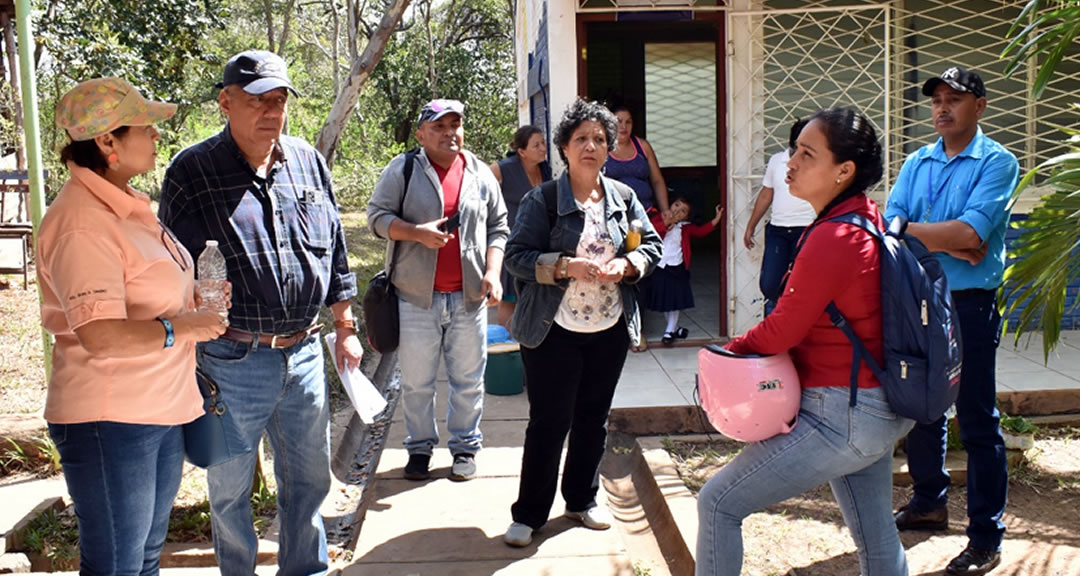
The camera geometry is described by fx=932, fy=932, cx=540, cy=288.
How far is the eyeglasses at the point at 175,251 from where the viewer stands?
2.70 m

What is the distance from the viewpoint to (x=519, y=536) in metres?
4.06

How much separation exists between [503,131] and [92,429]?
63.1 feet

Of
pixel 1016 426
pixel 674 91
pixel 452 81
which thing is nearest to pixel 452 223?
pixel 1016 426

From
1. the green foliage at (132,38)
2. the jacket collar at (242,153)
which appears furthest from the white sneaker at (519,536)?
the green foliage at (132,38)

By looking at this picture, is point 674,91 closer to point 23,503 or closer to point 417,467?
point 417,467

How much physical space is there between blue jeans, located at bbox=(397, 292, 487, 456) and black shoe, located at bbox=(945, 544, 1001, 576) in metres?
2.39

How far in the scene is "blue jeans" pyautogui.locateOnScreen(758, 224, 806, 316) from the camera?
6.45 m

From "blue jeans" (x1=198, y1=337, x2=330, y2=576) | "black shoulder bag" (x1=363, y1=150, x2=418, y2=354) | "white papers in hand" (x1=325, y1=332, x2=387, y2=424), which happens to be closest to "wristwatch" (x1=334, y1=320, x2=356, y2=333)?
"white papers in hand" (x1=325, y1=332, x2=387, y2=424)

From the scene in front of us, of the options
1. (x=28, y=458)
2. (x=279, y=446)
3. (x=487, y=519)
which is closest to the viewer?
(x=279, y=446)

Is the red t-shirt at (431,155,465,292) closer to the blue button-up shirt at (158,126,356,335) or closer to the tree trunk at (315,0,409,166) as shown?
the blue button-up shirt at (158,126,356,335)

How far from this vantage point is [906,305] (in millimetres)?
2607

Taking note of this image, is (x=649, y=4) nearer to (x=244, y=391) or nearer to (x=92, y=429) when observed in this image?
(x=244, y=391)

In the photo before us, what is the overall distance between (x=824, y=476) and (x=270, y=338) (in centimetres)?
185

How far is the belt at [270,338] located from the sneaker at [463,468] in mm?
1801
